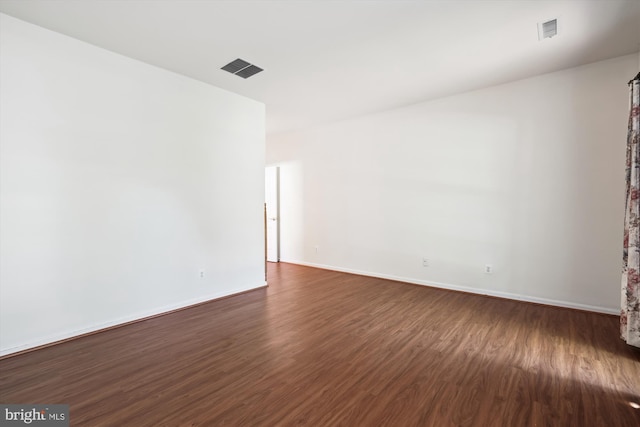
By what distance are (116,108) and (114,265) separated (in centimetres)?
177

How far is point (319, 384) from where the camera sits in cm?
215

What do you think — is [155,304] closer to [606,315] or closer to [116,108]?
[116,108]

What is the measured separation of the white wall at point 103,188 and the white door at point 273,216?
8.65ft

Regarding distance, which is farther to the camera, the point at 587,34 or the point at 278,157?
the point at 278,157

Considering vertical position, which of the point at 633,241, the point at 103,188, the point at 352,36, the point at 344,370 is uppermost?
the point at 352,36

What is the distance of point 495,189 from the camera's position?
13.8 ft

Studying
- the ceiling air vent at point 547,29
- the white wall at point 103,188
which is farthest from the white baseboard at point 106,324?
the ceiling air vent at point 547,29

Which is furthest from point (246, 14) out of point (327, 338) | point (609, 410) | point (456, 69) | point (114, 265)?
point (609, 410)

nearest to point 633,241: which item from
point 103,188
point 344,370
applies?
point 344,370

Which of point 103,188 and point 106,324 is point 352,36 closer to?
point 103,188

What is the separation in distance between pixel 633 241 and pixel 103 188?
17.5 ft

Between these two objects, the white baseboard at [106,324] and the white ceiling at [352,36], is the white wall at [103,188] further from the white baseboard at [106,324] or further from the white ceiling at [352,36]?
the white ceiling at [352,36]

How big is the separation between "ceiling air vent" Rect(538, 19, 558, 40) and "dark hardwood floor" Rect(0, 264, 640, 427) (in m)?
3.08

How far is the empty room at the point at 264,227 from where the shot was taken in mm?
2141
